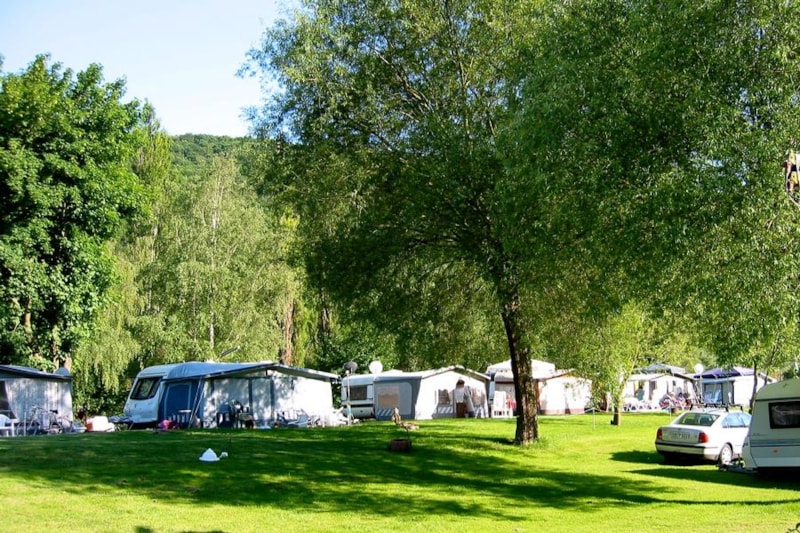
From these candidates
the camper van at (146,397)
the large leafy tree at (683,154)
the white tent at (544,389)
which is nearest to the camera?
the large leafy tree at (683,154)

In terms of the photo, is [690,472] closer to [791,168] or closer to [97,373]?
[791,168]

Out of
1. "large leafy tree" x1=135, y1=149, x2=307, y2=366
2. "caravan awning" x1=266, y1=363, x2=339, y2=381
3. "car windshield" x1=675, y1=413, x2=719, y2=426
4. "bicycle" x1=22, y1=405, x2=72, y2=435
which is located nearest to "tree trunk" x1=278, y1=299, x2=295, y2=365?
"large leafy tree" x1=135, y1=149, x2=307, y2=366

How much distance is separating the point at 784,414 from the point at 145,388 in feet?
67.9

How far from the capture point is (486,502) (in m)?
13.0

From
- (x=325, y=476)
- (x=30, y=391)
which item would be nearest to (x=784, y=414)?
(x=325, y=476)

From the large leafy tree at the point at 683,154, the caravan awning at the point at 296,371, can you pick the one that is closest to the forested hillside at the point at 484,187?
the large leafy tree at the point at 683,154

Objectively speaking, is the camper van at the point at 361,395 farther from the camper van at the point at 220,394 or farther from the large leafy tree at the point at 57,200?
Result: the large leafy tree at the point at 57,200

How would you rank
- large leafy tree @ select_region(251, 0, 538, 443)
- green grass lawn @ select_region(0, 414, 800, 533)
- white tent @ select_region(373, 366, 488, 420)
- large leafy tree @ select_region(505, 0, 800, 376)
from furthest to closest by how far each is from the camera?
white tent @ select_region(373, 366, 488, 420) → large leafy tree @ select_region(251, 0, 538, 443) → green grass lawn @ select_region(0, 414, 800, 533) → large leafy tree @ select_region(505, 0, 800, 376)

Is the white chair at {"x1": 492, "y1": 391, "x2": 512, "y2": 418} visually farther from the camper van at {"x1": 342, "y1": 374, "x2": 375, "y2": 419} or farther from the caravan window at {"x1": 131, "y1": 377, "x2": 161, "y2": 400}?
the caravan window at {"x1": 131, "y1": 377, "x2": 161, "y2": 400}

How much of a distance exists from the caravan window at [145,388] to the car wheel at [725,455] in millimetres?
18158

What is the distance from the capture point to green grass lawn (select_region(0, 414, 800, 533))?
1074 centimetres

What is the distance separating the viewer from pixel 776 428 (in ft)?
50.7

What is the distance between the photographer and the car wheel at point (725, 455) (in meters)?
18.8

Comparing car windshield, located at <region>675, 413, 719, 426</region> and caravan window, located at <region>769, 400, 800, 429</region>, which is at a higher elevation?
caravan window, located at <region>769, 400, 800, 429</region>
